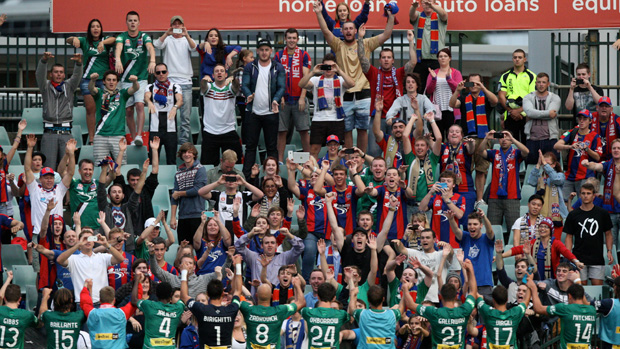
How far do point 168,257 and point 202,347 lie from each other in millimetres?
2467

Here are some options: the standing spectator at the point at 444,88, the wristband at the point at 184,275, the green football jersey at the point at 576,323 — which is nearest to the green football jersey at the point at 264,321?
the wristband at the point at 184,275

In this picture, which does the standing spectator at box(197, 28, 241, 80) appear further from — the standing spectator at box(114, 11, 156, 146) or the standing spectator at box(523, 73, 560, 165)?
the standing spectator at box(523, 73, 560, 165)

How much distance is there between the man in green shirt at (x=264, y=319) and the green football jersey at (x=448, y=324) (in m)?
1.60

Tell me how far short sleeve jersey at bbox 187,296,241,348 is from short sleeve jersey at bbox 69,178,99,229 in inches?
122

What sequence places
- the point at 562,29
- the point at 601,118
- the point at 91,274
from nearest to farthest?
the point at 91,274 < the point at 601,118 < the point at 562,29

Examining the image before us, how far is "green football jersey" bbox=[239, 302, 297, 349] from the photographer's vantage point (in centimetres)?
1407

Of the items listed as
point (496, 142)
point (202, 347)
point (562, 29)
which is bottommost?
point (202, 347)

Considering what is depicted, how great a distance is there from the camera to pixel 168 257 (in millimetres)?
16219

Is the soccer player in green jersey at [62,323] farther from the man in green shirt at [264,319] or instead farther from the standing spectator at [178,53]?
the standing spectator at [178,53]

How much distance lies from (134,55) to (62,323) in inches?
238

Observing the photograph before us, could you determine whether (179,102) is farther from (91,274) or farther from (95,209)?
(91,274)

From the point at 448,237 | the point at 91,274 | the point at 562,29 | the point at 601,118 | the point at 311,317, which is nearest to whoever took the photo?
the point at 311,317

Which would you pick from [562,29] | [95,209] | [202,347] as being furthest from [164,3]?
[202,347]

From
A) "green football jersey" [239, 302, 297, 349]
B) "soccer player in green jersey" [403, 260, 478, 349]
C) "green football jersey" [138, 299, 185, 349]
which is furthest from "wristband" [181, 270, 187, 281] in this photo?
"soccer player in green jersey" [403, 260, 478, 349]
